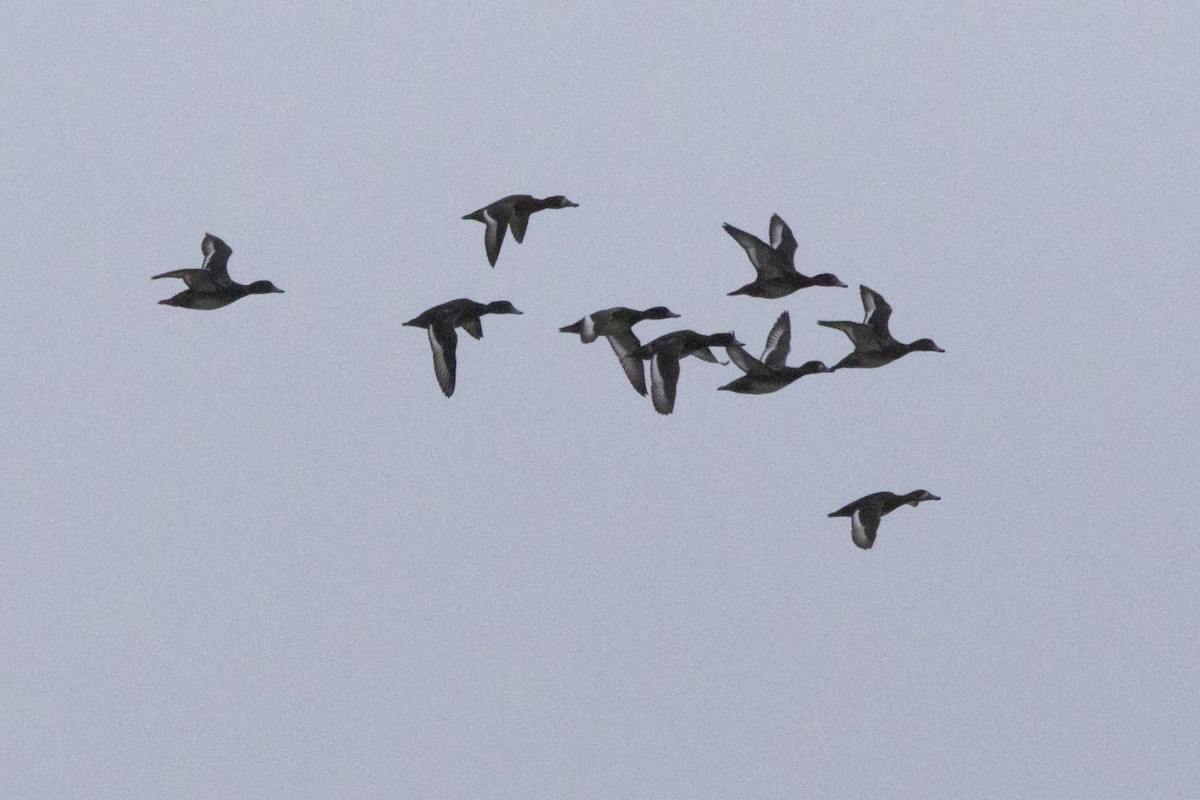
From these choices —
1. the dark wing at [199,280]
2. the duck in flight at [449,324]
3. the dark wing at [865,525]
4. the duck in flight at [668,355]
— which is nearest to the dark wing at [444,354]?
the duck in flight at [449,324]

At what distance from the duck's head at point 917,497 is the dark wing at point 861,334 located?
1.92m

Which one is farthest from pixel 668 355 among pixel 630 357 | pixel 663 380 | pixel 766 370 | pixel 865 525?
pixel 865 525

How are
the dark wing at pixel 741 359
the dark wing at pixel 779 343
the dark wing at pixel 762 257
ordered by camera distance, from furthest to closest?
the dark wing at pixel 779 343
the dark wing at pixel 741 359
the dark wing at pixel 762 257

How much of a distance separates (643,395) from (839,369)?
2.17 metres

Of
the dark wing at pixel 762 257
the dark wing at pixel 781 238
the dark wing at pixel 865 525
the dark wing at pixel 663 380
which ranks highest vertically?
the dark wing at pixel 781 238

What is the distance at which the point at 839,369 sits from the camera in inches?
864

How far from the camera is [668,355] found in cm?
2128

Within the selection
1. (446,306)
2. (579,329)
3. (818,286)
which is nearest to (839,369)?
(818,286)

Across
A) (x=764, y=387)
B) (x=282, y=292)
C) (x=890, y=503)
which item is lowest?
(x=890, y=503)

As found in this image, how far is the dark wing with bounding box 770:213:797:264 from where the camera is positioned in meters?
22.4

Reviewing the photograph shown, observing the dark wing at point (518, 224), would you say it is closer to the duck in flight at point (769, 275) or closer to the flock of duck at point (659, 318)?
the flock of duck at point (659, 318)

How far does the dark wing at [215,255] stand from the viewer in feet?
73.0

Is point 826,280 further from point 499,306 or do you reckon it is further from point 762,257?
point 499,306

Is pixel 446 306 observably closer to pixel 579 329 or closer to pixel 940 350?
pixel 579 329
